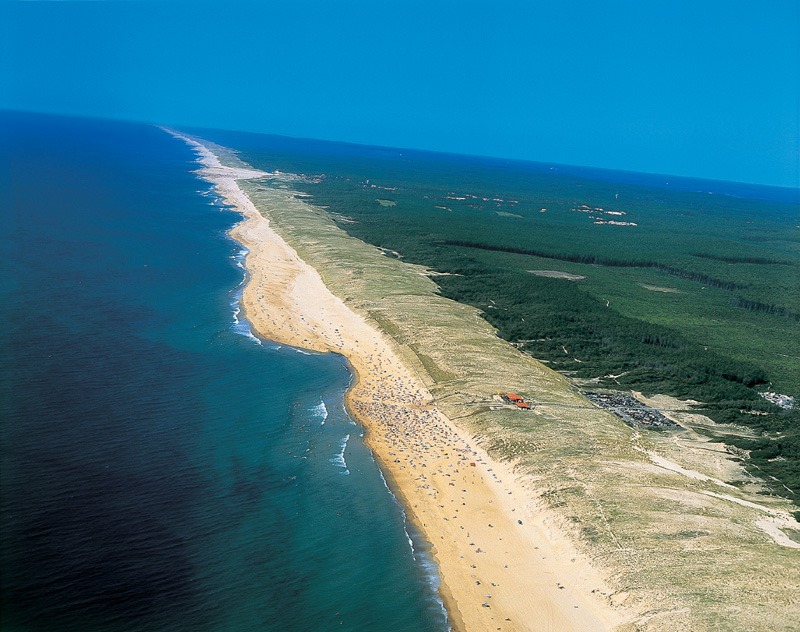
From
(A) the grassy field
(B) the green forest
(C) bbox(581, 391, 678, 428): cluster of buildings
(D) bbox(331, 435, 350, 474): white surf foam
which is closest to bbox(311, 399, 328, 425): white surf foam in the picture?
(D) bbox(331, 435, 350, 474): white surf foam

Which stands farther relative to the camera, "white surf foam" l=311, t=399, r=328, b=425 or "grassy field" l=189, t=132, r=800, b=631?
"white surf foam" l=311, t=399, r=328, b=425

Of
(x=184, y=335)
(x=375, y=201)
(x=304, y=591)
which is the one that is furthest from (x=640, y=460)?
(x=375, y=201)

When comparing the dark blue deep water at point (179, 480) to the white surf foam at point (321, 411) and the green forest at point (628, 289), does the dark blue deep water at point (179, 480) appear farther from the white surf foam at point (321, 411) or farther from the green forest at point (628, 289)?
the green forest at point (628, 289)

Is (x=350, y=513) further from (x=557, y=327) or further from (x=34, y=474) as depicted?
(x=557, y=327)

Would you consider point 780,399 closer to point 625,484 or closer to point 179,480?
point 625,484

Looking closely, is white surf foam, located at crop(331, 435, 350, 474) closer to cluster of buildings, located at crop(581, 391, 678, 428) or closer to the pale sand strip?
the pale sand strip

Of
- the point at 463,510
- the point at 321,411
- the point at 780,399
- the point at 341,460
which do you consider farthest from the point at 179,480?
the point at 780,399

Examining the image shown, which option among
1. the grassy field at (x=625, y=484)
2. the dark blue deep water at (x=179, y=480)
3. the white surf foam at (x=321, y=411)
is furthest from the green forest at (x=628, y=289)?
the dark blue deep water at (x=179, y=480)
